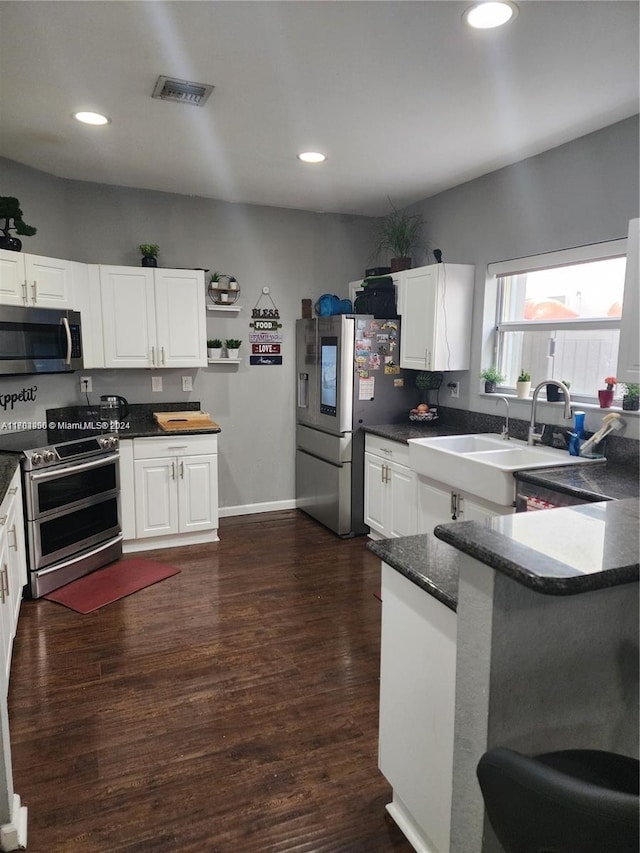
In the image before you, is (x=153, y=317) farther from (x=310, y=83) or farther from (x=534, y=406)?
(x=534, y=406)

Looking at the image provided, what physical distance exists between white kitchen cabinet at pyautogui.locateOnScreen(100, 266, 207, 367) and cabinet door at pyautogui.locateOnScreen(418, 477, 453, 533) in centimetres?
198

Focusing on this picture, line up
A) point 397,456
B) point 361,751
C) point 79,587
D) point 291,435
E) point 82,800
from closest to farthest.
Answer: point 82,800
point 361,751
point 79,587
point 397,456
point 291,435

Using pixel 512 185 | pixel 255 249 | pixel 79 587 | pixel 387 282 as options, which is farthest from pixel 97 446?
pixel 512 185

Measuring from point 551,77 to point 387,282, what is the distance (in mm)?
2075

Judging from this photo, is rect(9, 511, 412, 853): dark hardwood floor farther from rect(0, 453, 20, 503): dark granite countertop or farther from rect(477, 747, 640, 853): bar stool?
rect(477, 747, 640, 853): bar stool

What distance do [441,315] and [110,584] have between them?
2842 mm

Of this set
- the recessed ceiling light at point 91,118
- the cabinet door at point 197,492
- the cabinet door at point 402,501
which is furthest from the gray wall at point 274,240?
the recessed ceiling light at point 91,118

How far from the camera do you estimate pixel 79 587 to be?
3.48 metres

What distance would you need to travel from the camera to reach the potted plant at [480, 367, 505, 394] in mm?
3816

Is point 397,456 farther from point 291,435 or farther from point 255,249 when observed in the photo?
point 255,249

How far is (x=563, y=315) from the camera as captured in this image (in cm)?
339

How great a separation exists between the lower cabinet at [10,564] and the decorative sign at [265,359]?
223 centimetres

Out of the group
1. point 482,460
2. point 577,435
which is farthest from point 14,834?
point 577,435

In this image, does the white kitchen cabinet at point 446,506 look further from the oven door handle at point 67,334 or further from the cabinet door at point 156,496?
the oven door handle at point 67,334
